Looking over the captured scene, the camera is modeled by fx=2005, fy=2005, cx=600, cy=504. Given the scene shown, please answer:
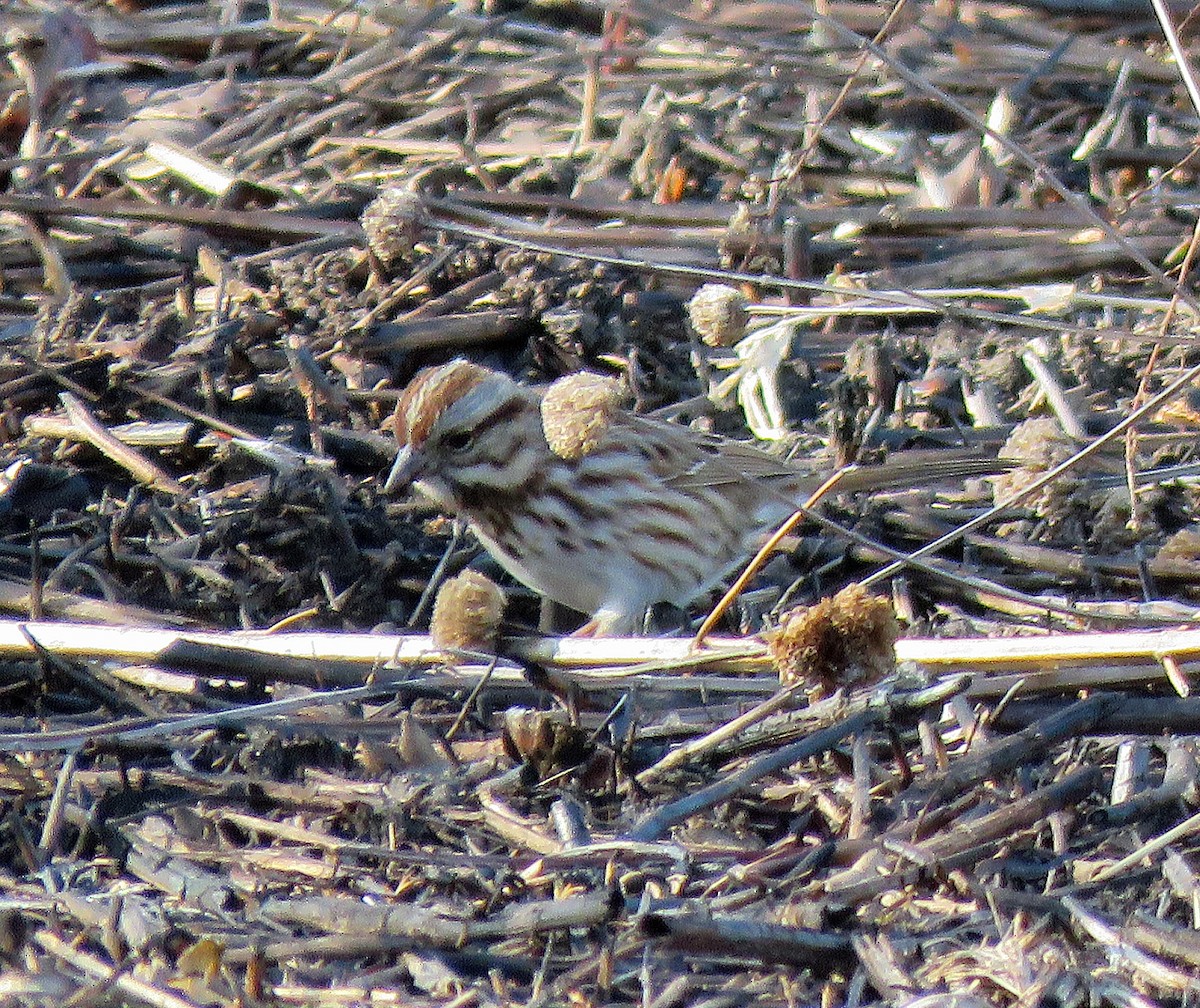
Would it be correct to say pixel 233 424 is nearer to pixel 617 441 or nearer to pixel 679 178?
pixel 617 441

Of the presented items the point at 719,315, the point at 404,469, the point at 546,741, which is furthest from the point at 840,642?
the point at 404,469

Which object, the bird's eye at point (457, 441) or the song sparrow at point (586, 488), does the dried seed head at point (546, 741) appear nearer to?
the song sparrow at point (586, 488)

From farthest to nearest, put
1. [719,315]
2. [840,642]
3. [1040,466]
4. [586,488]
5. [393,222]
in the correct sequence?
1. [393,222]
2. [586,488]
3. [1040,466]
4. [719,315]
5. [840,642]

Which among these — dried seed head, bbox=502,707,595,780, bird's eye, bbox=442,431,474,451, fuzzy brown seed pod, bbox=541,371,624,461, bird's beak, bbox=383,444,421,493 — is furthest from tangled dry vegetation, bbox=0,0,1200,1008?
fuzzy brown seed pod, bbox=541,371,624,461

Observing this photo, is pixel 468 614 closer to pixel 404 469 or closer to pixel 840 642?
pixel 840 642

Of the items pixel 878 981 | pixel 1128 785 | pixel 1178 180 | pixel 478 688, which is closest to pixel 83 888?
pixel 478 688

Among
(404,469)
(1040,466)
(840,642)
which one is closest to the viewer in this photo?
(840,642)

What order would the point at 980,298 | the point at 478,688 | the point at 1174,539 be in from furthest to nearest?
the point at 980,298, the point at 1174,539, the point at 478,688
